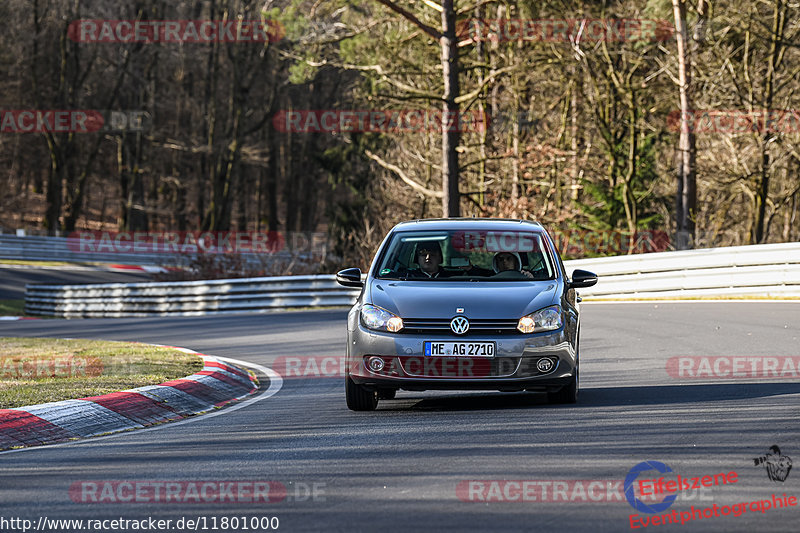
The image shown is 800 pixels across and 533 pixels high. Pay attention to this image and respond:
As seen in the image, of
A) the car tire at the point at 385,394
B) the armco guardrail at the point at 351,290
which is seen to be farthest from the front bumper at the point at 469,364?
the armco guardrail at the point at 351,290

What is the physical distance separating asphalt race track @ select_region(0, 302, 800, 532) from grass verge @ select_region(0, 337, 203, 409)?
1.33m

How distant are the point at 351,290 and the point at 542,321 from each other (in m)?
17.9

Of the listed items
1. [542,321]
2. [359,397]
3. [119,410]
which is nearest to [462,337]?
[542,321]

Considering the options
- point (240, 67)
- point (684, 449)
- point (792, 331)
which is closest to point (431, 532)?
point (684, 449)

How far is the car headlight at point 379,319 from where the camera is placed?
903 centimetres

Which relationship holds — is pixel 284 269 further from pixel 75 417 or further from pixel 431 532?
pixel 431 532

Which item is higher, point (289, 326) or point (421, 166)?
point (421, 166)

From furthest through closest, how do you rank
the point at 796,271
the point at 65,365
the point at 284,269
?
1. the point at 284,269
2. the point at 796,271
3. the point at 65,365

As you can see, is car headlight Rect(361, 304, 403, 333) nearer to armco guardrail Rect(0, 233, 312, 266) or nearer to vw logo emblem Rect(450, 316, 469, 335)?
vw logo emblem Rect(450, 316, 469, 335)

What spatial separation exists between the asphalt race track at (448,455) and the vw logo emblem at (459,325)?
2.17 feet

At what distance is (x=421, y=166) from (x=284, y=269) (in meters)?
6.72

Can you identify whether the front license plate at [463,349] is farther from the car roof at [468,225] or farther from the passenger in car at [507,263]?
the car roof at [468,225]

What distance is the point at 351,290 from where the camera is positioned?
88.2ft

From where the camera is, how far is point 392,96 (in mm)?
28047
